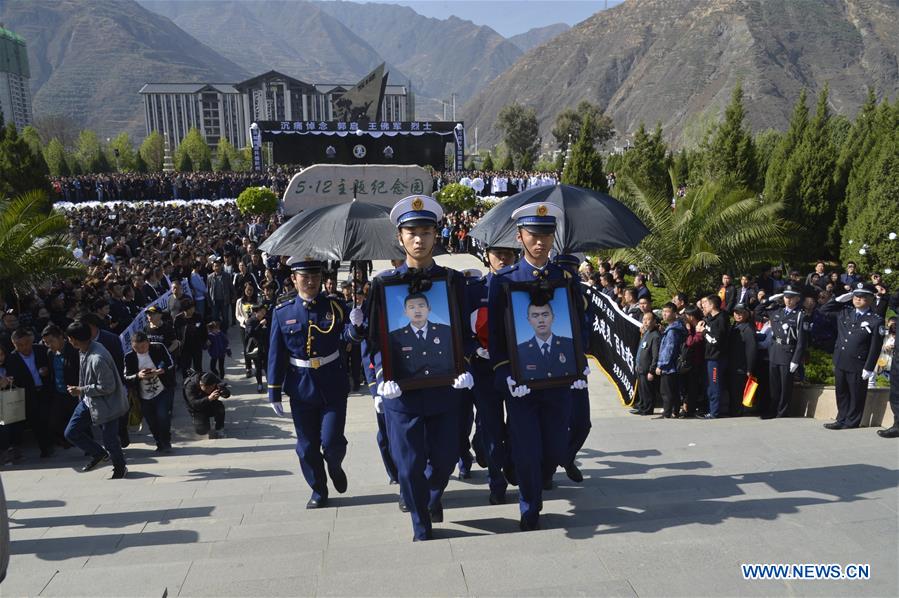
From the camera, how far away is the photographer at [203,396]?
310 inches

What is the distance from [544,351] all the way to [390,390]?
40.9 inches

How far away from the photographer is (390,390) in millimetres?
4285

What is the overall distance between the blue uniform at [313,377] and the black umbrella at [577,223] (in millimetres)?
1696

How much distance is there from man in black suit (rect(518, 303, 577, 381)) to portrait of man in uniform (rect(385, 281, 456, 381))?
0.49m

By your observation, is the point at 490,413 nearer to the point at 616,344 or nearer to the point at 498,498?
the point at 498,498

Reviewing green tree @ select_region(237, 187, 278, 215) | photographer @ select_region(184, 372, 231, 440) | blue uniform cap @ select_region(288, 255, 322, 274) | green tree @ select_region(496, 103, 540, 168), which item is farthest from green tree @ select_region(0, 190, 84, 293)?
green tree @ select_region(496, 103, 540, 168)

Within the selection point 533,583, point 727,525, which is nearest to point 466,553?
point 533,583

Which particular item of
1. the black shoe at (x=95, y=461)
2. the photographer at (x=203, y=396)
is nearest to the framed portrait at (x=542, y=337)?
the photographer at (x=203, y=396)

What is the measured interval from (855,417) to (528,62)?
668 ft

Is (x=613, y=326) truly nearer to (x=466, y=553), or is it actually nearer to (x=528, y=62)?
(x=466, y=553)

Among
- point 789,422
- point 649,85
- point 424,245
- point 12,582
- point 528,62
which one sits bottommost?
point 789,422

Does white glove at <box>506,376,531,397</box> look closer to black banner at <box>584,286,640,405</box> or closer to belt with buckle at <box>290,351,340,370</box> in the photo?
belt with buckle at <box>290,351,340,370</box>

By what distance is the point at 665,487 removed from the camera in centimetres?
524

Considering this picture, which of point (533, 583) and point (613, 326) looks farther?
point (613, 326)
